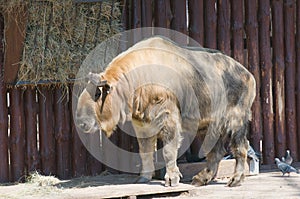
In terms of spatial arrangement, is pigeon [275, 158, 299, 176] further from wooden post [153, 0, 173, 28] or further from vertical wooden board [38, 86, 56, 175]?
vertical wooden board [38, 86, 56, 175]

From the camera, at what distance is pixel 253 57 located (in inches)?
338

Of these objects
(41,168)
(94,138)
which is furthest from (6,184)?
(94,138)

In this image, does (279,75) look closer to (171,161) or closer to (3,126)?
(171,161)

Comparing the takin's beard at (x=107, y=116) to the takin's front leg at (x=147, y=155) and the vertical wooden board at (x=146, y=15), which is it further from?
the vertical wooden board at (x=146, y=15)

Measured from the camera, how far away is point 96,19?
25.8 feet

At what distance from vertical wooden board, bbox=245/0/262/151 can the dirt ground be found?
3.06ft

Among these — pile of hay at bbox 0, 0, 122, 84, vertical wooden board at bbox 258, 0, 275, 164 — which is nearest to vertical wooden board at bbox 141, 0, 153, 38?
pile of hay at bbox 0, 0, 122, 84

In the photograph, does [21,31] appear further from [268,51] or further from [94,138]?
[268,51]

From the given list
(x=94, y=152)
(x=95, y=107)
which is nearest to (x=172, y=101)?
(x=95, y=107)

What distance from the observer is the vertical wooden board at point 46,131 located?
25.7 feet

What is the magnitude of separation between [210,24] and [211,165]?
197 centimetres

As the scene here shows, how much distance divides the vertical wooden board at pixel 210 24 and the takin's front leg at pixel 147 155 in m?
1.75

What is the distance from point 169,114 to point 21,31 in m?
2.04

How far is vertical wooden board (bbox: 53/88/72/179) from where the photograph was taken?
787 centimetres
